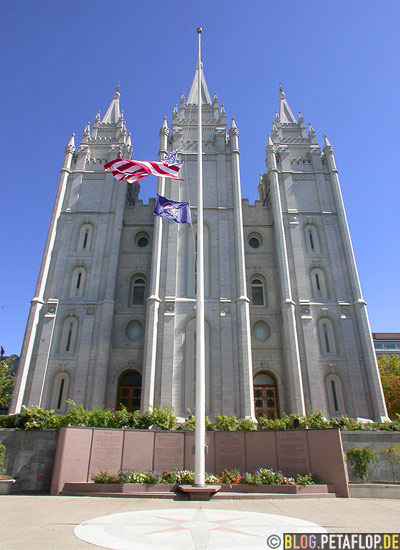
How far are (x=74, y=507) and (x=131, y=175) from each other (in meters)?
12.4

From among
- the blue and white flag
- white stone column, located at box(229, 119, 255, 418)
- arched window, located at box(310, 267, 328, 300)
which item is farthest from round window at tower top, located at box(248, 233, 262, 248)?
the blue and white flag

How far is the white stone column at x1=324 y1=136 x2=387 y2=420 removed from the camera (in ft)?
79.1

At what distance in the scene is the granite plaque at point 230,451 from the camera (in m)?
14.1

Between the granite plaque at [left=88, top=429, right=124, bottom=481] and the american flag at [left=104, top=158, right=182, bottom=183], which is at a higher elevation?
the american flag at [left=104, top=158, right=182, bottom=183]

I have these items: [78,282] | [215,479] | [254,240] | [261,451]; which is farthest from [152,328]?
[215,479]

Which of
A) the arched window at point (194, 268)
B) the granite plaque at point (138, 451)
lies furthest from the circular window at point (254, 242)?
the granite plaque at point (138, 451)

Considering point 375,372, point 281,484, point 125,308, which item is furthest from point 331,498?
point 125,308

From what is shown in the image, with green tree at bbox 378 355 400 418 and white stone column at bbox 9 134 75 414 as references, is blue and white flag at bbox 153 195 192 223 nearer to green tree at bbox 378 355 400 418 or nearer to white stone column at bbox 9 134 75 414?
white stone column at bbox 9 134 75 414

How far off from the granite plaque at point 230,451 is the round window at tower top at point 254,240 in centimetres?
1987

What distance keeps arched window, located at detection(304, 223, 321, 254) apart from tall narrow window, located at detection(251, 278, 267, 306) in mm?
4772

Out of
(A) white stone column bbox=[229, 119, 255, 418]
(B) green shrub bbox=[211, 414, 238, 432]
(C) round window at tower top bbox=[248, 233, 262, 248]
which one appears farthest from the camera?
(C) round window at tower top bbox=[248, 233, 262, 248]

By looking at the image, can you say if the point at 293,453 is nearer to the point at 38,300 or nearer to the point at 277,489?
the point at 277,489

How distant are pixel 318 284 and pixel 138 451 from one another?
19573mm

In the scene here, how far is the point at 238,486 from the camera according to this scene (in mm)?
12328
